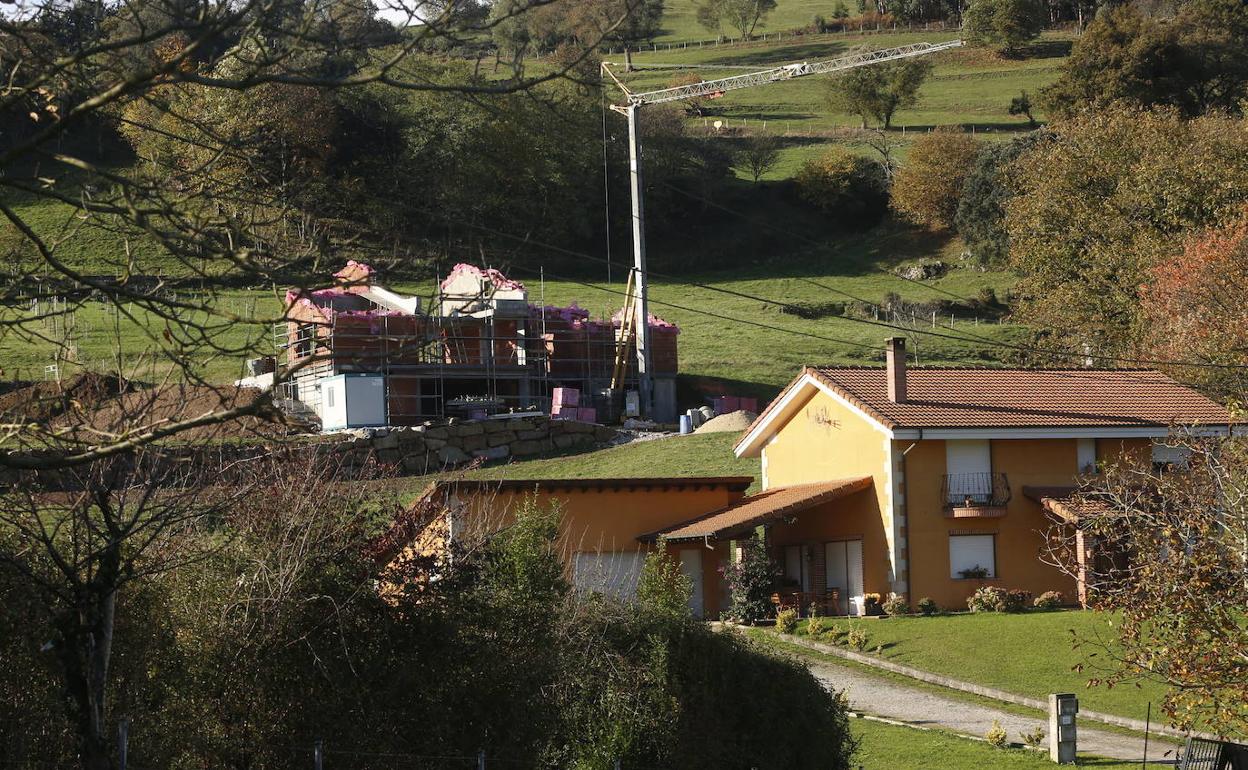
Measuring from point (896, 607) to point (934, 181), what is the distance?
54.2 meters

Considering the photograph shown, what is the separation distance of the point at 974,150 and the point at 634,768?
7507 cm

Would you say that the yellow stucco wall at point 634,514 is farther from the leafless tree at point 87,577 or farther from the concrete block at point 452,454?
the leafless tree at point 87,577

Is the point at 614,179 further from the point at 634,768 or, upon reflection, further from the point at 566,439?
the point at 634,768

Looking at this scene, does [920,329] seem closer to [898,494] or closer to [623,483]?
[898,494]

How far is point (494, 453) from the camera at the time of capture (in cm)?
4766

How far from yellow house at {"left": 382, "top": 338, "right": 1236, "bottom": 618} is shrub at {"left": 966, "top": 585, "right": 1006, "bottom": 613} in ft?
4.16

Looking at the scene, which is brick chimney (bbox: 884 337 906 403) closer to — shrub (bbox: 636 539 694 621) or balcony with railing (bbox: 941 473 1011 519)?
balcony with railing (bbox: 941 473 1011 519)

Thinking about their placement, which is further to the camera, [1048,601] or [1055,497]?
[1055,497]

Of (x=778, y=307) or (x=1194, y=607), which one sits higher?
(x=778, y=307)

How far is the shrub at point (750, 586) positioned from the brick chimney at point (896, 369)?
521 centimetres

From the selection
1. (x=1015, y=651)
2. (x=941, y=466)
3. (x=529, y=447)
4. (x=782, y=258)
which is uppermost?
(x=782, y=258)

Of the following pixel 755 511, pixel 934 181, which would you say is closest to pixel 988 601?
pixel 755 511

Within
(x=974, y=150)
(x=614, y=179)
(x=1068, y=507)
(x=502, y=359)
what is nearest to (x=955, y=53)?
(x=974, y=150)

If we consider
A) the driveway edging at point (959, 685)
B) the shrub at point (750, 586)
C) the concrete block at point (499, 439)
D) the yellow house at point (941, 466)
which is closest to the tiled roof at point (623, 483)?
the yellow house at point (941, 466)
